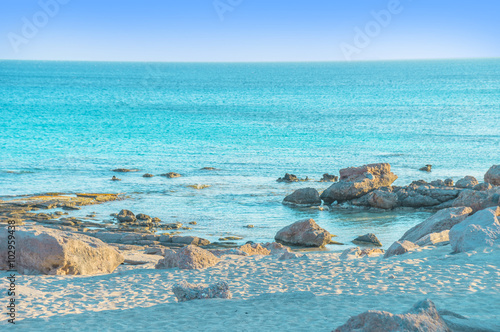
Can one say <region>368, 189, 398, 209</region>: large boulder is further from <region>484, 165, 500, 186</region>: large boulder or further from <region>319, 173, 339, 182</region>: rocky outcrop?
<region>319, 173, 339, 182</region>: rocky outcrop

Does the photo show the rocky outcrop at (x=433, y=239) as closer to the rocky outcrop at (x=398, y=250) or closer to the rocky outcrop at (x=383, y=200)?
the rocky outcrop at (x=398, y=250)

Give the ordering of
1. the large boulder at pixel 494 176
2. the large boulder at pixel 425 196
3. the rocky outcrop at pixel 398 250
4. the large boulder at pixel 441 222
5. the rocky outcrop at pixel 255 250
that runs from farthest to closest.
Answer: the large boulder at pixel 425 196, the large boulder at pixel 494 176, the large boulder at pixel 441 222, the rocky outcrop at pixel 255 250, the rocky outcrop at pixel 398 250

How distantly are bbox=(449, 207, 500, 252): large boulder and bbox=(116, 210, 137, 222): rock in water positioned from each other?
15.7 m

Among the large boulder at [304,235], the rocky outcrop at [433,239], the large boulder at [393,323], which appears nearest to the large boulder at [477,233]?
the rocky outcrop at [433,239]

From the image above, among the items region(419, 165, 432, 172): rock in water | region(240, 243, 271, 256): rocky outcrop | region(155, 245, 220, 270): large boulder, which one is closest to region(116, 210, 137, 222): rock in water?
region(240, 243, 271, 256): rocky outcrop

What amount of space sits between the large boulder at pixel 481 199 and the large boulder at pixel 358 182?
7169mm

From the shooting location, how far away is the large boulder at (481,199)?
74.2ft

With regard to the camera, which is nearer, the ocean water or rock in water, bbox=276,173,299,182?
the ocean water

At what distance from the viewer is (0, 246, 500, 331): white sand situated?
1107 centimetres

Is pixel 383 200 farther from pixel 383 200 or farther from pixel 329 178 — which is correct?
pixel 329 178

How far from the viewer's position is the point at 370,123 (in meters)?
70.1

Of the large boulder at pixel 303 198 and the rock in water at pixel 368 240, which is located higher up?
the large boulder at pixel 303 198

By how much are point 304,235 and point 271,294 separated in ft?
36.6

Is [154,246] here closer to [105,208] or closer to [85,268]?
[85,268]
